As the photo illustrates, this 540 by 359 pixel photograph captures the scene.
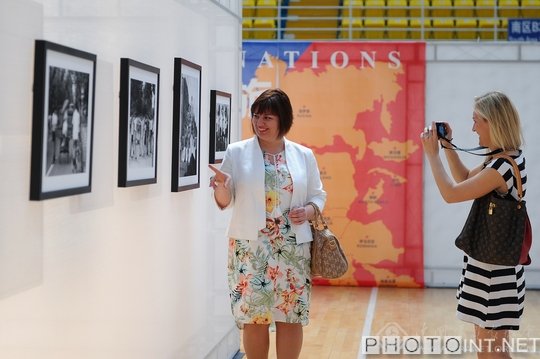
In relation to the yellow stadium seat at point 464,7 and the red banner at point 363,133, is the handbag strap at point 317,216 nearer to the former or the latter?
the red banner at point 363,133

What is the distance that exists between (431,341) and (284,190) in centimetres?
296

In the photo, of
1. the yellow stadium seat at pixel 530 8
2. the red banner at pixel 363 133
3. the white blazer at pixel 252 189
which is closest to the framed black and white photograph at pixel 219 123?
the white blazer at pixel 252 189

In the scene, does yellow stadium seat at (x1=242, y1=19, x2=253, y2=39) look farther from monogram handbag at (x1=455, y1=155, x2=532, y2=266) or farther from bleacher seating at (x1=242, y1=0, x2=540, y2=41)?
monogram handbag at (x1=455, y1=155, x2=532, y2=266)

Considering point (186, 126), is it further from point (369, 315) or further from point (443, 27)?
point (443, 27)

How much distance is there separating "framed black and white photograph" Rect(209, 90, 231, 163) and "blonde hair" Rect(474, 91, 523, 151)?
6.85ft

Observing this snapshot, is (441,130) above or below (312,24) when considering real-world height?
below

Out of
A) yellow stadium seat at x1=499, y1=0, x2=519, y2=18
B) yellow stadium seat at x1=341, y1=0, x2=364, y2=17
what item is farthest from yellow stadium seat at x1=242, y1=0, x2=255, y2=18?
yellow stadium seat at x1=499, y1=0, x2=519, y2=18

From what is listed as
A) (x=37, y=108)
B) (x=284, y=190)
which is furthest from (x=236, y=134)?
(x=37, y=108)

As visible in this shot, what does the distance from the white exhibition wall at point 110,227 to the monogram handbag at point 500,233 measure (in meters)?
1.60

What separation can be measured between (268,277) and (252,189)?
0.49m

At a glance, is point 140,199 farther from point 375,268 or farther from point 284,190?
point 375,268

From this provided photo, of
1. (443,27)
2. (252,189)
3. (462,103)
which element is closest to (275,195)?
(252,189)

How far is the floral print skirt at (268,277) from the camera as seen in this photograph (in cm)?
473

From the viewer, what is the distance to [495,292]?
410cm
